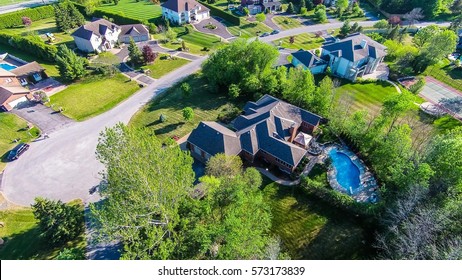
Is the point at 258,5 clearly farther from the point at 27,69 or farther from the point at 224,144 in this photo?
the point at 224,144

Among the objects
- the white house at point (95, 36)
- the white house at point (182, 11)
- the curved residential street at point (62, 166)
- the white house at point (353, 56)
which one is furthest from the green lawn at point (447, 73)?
the white house at point (95, 36)

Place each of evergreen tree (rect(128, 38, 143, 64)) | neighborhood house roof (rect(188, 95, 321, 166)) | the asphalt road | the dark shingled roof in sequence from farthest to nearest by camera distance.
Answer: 1. the asphalt road
2. evergreen tree (rect(128, 38, 143, 64))
3. the dark shingled roof
4. neighborhood house roof (rect(188, 95, 321, 166))

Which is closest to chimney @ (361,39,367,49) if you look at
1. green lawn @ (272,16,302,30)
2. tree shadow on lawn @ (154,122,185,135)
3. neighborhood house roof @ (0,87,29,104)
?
green lawn @ (272,16,302,30)

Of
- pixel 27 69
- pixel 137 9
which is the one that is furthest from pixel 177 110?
pixel 137 9

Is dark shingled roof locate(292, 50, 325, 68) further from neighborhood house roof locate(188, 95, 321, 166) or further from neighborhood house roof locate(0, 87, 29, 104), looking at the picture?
neighborhood house roof locate(0, 87, 29, 104)

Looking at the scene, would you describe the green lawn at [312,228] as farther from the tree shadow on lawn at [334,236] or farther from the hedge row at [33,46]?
the hedge row at [33,46]

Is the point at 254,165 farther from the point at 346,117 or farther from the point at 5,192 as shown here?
the point at 5,192
